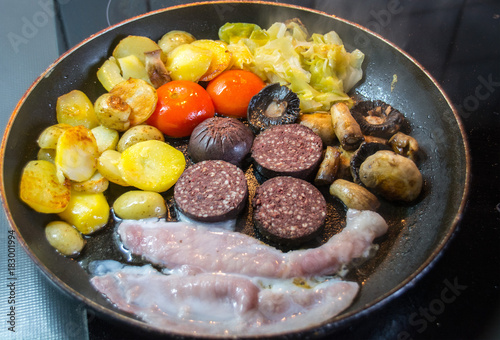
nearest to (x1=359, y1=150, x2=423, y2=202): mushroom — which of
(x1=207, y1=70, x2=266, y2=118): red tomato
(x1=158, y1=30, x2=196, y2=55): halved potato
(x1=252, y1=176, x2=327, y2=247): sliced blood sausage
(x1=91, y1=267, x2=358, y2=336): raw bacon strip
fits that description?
(x1=252, y1=176, x2=327, y2=247): sliced blood sausage

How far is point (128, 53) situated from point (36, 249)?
166 cm

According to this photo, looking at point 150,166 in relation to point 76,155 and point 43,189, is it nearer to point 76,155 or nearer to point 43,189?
point 76,155

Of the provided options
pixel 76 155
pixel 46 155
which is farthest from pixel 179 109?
pixel 46 155

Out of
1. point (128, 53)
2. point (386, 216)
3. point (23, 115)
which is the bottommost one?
point (386, 216)

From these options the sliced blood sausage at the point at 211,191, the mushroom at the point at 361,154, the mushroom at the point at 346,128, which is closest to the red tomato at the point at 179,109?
the sliced blood sausage at the point at 211,191

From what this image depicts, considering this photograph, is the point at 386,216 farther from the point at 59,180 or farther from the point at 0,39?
the point at 0,39

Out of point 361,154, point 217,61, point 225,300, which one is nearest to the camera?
point 225,300

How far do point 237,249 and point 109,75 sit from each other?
1687mm

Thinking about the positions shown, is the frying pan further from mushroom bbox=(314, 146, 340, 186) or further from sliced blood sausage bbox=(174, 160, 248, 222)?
sliced blood sausage bbox=(174, 160, 248, 222)

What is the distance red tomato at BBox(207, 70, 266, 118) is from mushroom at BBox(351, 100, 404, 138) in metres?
0.78

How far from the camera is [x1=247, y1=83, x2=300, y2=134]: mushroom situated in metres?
2.74

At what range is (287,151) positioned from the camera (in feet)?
8.25

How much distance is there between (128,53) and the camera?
3004 mm

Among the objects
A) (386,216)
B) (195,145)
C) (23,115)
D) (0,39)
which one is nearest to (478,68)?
(386,216)
